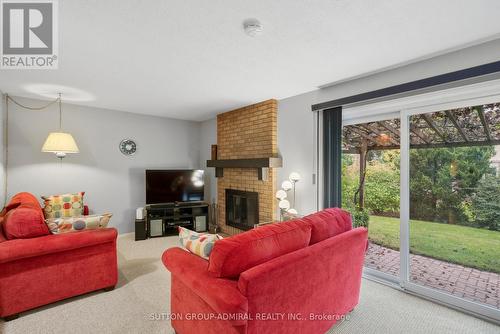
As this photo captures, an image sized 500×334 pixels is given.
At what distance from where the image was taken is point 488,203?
89.7 inches

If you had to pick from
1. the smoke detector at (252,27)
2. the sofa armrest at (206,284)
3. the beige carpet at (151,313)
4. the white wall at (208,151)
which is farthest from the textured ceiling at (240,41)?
the beige carpet at (151,313)

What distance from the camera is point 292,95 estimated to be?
3.64 meters

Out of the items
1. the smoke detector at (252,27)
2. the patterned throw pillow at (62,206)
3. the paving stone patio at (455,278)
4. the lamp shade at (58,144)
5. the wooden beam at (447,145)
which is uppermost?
the smoke detector at (252,27)

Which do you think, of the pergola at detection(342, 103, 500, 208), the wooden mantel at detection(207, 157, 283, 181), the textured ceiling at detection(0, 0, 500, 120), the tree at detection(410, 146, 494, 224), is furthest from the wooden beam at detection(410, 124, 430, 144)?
the wooden mantel at detection(207, 157, 283, 181)

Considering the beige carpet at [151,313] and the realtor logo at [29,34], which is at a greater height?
the realtor logo at [29,34]

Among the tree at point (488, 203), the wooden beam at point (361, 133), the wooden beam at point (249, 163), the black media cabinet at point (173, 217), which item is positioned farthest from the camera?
the black media cabinet at point (173, 217)

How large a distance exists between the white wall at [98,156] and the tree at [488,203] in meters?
5.02

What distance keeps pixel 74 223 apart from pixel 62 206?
5.20 feet

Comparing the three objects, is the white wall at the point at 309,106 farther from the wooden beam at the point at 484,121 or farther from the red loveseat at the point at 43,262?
the red loveseat at the point at 43,262

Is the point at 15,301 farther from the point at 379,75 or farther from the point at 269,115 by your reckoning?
the point at 379,75

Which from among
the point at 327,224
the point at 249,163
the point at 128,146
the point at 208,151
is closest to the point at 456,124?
the point at 327,224

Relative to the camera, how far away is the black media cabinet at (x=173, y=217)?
4.56 m

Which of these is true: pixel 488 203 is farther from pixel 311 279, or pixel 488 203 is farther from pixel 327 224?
pixel 311 279

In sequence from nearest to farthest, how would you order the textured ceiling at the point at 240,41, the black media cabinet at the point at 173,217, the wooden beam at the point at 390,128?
1. the textured ceiling at the point at 240,41
2. the wooden beam at the point at 390,128
3. the black media cabinet at the point at 173,217
